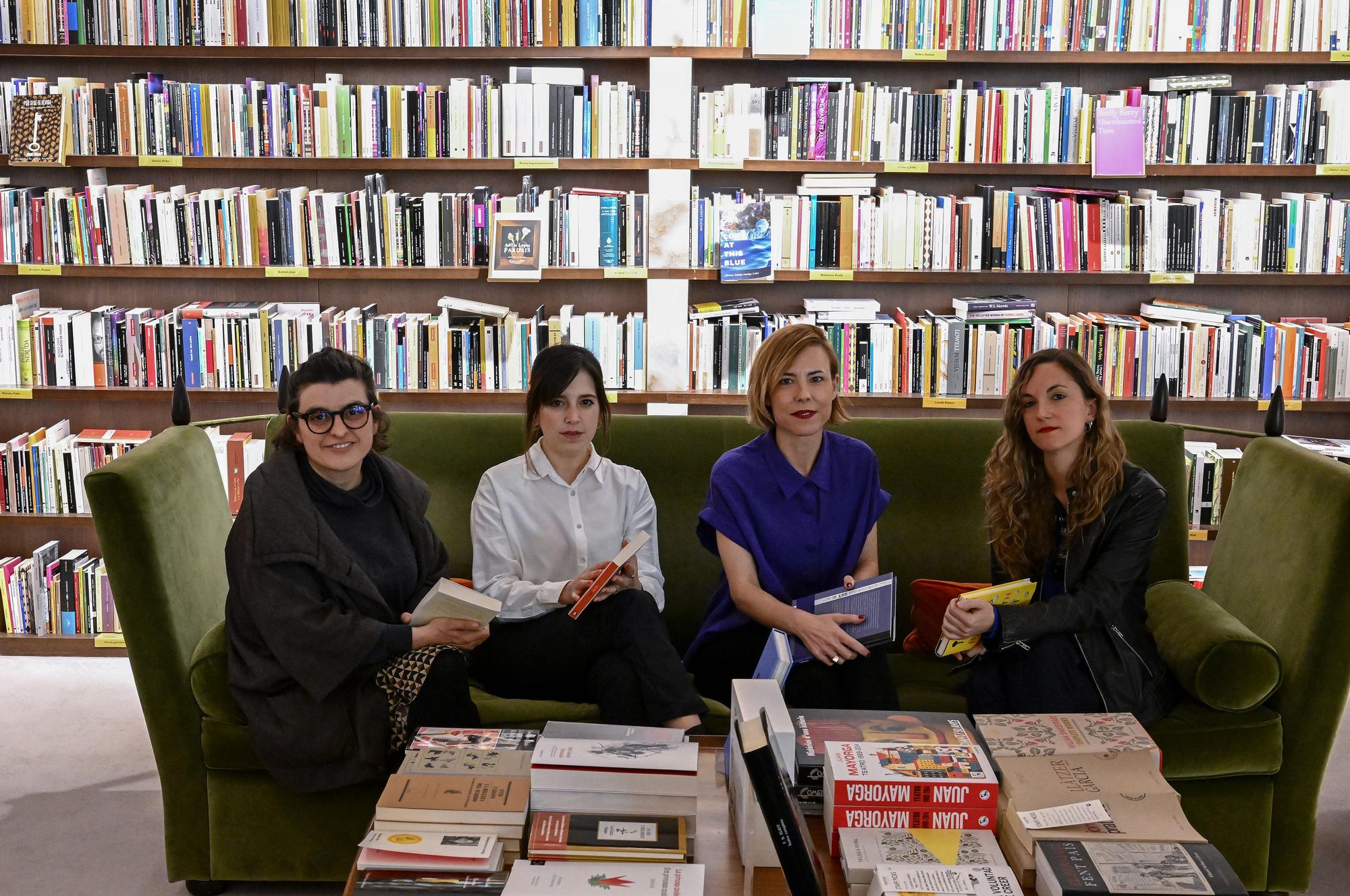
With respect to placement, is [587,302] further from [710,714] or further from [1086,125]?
[710,714]

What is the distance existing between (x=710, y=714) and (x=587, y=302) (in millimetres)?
2095

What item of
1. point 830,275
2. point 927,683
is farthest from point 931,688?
point 830,275

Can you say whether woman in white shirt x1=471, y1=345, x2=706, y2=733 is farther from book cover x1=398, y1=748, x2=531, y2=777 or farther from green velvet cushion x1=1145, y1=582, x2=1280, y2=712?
green velvet cushion x1=1145, y1=582, x2=1280, y2=712

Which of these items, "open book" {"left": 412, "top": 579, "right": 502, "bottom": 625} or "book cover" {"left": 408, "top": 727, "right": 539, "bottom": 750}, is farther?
"open book" {"left": 412, "top": 579, "right": 502, "bottom": 625}

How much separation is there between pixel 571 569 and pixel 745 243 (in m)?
1.56

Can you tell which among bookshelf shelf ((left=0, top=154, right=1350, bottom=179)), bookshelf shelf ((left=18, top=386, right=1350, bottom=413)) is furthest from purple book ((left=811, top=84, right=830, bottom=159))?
bookshelf shelf ((left=18, top=386, right=1350, bottom=413))

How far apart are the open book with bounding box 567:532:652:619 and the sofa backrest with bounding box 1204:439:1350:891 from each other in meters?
1.28

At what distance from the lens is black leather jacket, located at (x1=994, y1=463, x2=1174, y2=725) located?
2365 mm

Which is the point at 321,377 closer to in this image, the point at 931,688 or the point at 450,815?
the point at 450,815

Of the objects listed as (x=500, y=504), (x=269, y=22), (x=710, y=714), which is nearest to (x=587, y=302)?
(x=269, y=22)

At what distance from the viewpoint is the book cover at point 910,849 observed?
1.60 m

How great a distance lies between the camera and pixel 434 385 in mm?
3932

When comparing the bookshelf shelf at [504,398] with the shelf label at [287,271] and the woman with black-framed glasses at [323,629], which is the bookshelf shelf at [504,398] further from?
the woman with black-framed glasses at [323,629]

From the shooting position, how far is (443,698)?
7.39 ft
